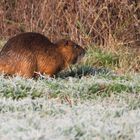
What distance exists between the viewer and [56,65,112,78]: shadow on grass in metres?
7.65

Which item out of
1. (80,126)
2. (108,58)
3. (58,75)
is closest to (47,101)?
(80,126)

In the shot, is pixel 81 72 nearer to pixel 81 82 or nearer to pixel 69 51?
pixel 69 51

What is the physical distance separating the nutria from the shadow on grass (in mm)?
269

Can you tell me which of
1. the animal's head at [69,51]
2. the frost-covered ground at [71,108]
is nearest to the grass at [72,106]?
the frost-covered ground at [71,108]

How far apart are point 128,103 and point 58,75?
6.24 feet

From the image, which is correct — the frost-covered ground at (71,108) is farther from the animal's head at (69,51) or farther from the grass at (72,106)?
the animal's head at (69,51)

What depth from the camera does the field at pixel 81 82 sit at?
4.45 metres

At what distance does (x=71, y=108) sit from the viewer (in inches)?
209

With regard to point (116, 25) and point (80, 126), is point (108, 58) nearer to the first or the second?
point (116, 25)

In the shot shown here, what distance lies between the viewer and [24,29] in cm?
1144

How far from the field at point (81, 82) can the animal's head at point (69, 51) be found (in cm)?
21

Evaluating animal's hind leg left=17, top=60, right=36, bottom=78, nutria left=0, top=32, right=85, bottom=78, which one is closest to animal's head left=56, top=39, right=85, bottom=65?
nutria left=0, top=32, right=85, bottom=78

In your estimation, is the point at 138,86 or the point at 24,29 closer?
the point at 138,86

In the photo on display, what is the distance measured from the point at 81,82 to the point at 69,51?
0.83m
